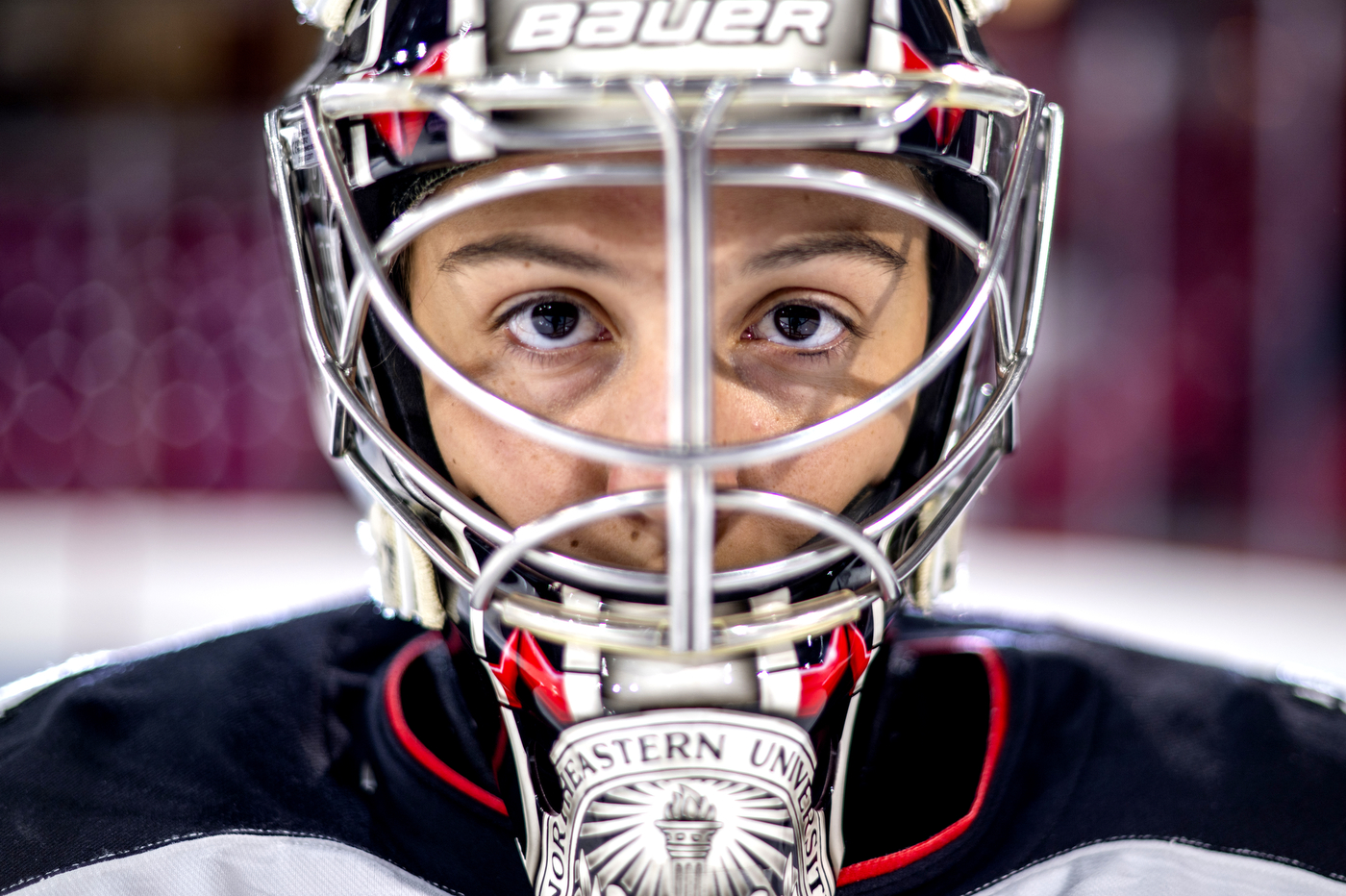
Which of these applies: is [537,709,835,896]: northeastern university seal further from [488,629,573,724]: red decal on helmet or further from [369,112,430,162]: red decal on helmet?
[369,112,430,162]: red decal on helmet

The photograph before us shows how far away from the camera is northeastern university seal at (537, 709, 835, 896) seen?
587 mm

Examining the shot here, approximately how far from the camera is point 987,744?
0.81 metres

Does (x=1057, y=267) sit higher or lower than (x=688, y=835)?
higher

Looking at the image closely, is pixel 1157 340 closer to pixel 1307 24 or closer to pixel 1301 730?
pixel 1307 24

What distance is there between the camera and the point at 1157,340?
3295 mm

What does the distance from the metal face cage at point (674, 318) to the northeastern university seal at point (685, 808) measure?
0.04 meters

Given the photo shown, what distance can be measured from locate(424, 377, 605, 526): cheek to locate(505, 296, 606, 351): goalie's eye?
57mm

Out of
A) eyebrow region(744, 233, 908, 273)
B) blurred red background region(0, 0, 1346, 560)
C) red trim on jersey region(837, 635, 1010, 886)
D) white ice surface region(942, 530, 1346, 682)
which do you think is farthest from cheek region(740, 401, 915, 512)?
blurred red background region(0, 0, 1346, 560)

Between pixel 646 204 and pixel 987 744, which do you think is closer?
pixel 646 204

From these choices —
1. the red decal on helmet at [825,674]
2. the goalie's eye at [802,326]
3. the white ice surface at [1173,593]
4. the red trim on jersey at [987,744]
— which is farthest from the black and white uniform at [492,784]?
the white ice surface at [1173,593]

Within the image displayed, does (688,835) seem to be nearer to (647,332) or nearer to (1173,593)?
(647,332)

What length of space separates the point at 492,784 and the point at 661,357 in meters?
0.33

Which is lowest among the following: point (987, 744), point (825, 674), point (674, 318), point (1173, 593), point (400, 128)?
point (1173, 593)

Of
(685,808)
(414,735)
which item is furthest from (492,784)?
(685,808)
